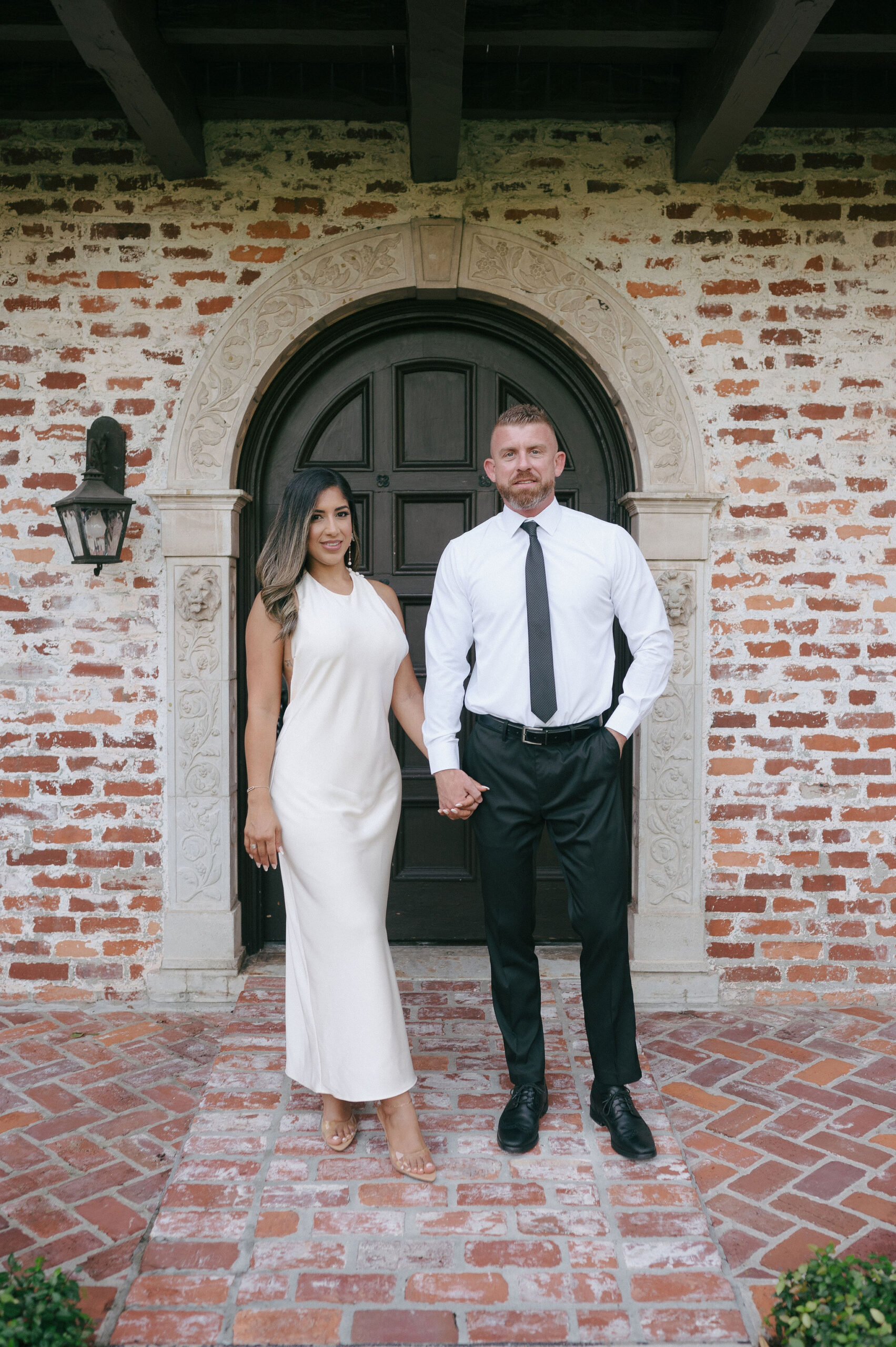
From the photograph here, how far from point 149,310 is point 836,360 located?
2645 mm

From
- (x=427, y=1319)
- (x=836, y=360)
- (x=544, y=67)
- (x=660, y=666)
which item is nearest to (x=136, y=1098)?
(x=427, y=1319)

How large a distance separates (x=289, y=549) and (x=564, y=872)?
118cm

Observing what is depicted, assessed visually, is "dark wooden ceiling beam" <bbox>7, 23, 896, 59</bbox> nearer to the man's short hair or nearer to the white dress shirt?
the man's short hair

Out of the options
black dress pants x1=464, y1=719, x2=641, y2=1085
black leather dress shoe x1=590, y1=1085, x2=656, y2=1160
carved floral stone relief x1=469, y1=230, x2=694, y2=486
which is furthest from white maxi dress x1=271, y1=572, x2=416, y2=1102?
carved floral stone relief x1=469, y1=230, x2=694, y2=486

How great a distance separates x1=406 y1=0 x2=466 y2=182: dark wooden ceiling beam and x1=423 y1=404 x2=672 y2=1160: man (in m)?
1.24

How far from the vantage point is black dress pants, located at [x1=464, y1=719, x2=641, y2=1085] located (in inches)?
101

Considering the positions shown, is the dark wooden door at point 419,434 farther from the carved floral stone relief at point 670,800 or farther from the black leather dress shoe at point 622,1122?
the black leather dress shoe at point 622,1122

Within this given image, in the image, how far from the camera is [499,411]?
3.85 m

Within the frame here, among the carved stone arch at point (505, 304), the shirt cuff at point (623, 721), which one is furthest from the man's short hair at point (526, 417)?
the carved stone arch at point (505, 304)

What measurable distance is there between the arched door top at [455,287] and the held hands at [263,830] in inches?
60.6

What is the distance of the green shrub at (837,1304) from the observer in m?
1.72

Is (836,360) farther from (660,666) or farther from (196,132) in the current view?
(196,132)

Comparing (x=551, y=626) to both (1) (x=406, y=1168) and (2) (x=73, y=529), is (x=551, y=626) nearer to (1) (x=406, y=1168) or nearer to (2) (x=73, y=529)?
(1) (x=406, y=1168)

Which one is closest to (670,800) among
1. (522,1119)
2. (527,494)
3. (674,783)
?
(674,783)
